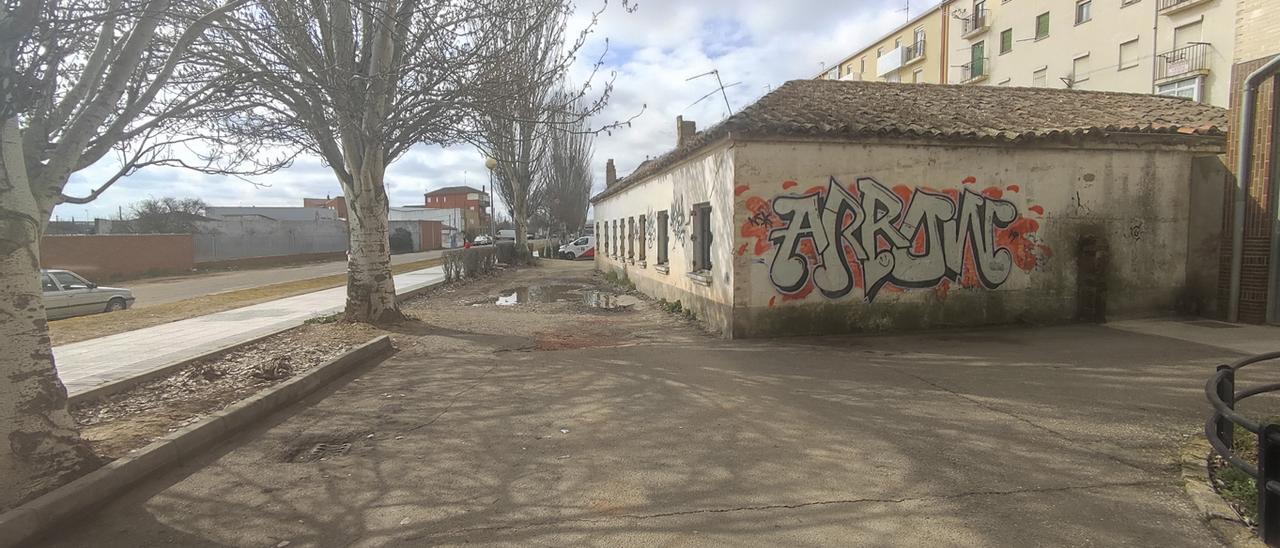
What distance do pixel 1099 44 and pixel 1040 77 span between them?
12.8ft

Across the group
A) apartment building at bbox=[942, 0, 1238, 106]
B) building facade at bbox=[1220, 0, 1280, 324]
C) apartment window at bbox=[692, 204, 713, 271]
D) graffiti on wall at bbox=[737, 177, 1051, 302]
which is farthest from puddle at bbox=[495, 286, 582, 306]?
apartment building at bbox=[942, 0, 1238, 106]

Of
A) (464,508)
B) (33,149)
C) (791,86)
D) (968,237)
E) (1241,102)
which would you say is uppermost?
(791,86)

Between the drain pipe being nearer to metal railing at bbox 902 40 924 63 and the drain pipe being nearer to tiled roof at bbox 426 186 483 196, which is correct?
metal railing at bbox 902 40 924 63

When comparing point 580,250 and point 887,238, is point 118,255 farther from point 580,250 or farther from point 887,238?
point 887,238

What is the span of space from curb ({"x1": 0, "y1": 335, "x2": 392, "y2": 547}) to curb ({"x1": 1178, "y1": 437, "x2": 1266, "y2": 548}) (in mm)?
5731

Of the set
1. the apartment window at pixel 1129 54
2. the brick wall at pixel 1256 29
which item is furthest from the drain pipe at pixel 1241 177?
the apartment window at pixel 1129 54

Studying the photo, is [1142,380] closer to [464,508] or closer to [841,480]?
[841,480]

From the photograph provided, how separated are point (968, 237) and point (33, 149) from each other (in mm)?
9704

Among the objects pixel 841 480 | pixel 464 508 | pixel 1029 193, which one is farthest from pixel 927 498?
pixel 1029 193

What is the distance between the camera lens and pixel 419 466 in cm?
406

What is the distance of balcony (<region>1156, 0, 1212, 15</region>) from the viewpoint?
24.1 meters

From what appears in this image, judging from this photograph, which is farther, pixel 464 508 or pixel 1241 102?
pixel 1241 102

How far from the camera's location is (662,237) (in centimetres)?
1366

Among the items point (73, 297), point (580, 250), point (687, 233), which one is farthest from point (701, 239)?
point (580, 250)
